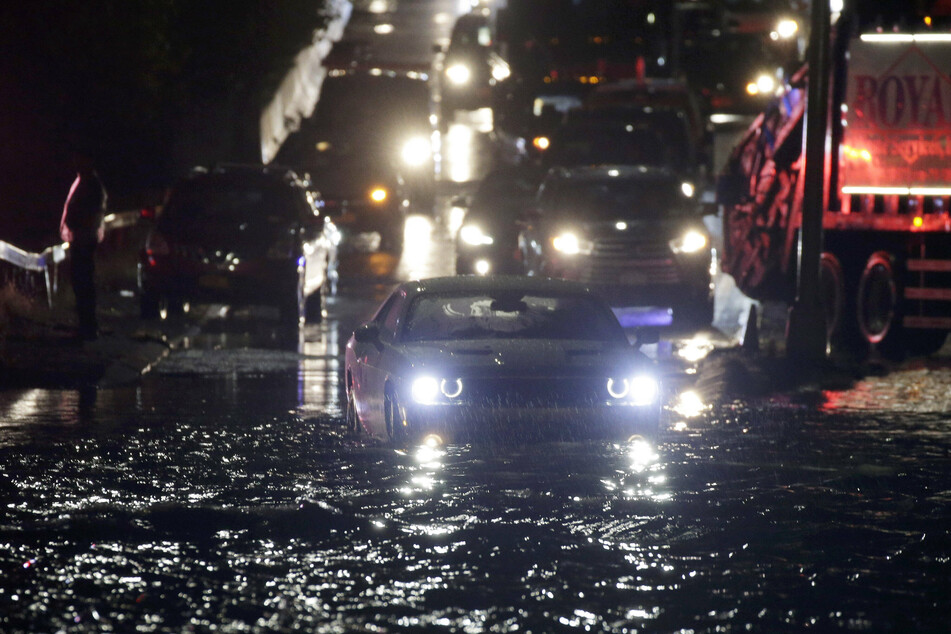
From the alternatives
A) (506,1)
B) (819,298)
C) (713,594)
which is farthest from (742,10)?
(713,594)

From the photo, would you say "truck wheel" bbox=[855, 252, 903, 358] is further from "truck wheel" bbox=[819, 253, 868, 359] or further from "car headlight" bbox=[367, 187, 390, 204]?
"car headlight" bbox=[367, 187, 390, 204]

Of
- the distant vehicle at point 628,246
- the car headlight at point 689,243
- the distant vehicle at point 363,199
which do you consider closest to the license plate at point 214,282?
the distant vehicle at point 628,246

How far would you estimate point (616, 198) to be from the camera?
2055cm

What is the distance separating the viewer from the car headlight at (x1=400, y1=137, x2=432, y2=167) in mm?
38719

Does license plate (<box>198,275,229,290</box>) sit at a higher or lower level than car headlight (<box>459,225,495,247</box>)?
lower

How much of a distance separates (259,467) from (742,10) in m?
45.8

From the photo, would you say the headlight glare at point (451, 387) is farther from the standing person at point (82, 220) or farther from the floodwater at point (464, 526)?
the standing person at point (82, 220)

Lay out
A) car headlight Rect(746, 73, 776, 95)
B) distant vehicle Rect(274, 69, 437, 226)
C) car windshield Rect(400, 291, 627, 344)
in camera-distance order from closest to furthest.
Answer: car windshield Rect(400, 291, 627, 344), distant vehicle Rect(274, 69, 437, 226), car headlight Rect(746, 73, 776, 95)

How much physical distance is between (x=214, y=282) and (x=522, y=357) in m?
9.37

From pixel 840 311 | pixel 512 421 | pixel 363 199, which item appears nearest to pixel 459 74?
pixel 363 199

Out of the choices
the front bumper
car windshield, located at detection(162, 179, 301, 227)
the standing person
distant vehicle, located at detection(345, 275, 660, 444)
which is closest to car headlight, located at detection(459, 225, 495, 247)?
car windshield, located at detection(162, 179, 301, 227)

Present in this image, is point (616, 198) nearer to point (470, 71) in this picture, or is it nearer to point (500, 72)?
point (500, 72)

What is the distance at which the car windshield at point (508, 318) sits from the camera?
1108 centimetres

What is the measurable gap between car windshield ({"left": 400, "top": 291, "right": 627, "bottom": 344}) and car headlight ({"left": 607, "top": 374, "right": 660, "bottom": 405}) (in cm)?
74
